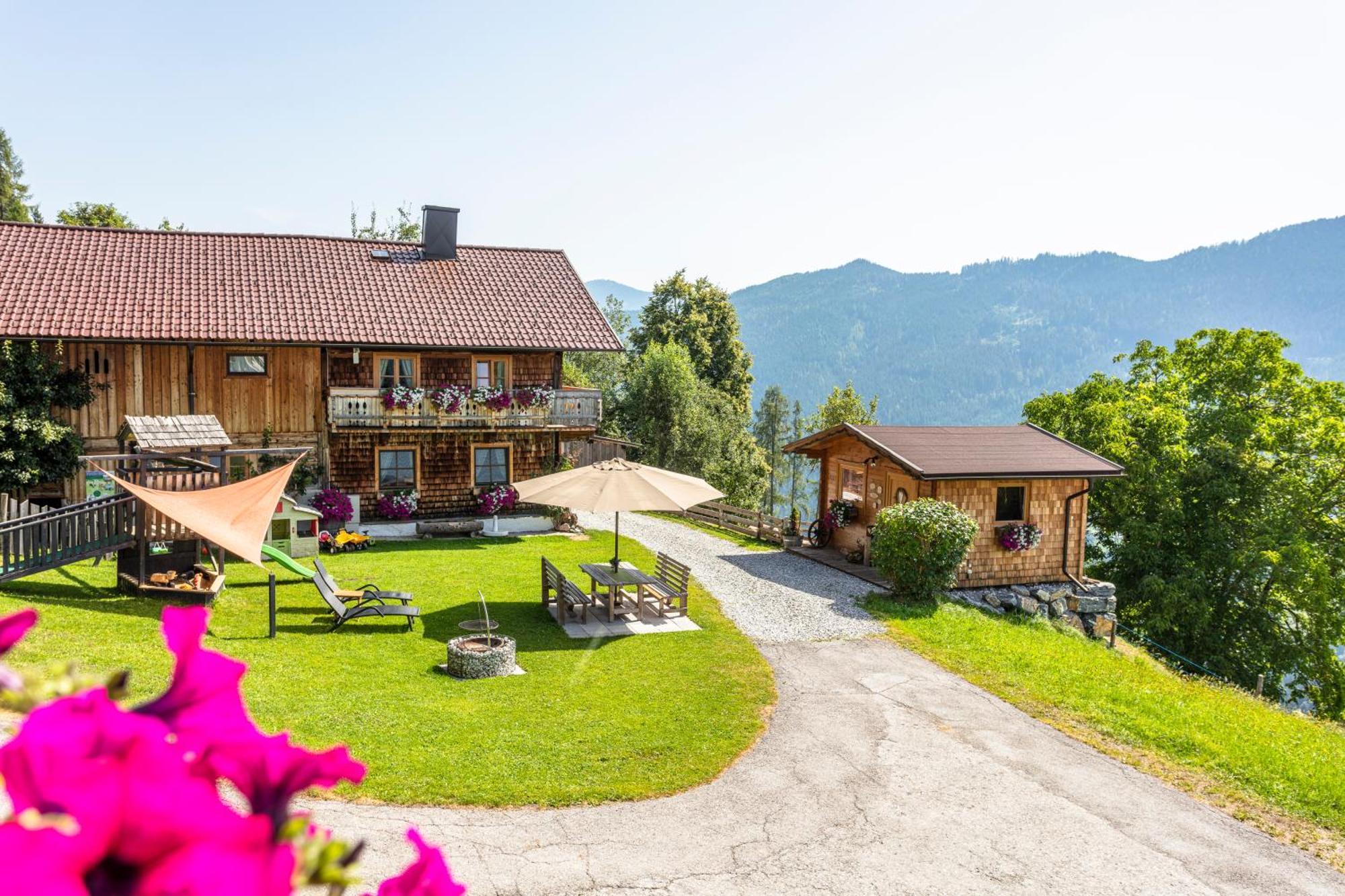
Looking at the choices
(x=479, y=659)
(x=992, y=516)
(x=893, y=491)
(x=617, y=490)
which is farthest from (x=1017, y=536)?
(x=479, y=659)

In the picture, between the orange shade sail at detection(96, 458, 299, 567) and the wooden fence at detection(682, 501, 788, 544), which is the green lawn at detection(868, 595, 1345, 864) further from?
the orange shade sail at detection(96, 458, 299, 567)

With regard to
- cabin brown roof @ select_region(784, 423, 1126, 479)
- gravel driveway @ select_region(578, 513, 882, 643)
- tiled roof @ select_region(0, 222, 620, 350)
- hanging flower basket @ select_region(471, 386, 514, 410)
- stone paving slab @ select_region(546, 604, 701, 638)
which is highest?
tiled roof @ select_region(0, 222, 620, 350)

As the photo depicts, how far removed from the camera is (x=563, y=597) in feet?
53.2

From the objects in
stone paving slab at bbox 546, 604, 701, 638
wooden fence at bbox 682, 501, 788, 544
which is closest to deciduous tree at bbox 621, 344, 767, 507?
wooden fence at bbox 682, 501, 788, 544

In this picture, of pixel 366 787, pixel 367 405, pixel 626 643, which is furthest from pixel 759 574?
pixel 366 787

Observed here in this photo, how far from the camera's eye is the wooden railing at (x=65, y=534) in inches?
546

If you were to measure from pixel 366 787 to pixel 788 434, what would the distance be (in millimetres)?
77849

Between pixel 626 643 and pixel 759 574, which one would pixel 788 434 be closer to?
pixel 759 574

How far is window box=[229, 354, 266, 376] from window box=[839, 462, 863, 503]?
15.8m

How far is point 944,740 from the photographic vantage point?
11758 mm

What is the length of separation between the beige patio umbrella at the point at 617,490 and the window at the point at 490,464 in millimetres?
8868

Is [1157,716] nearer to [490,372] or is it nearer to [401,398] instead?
[401,398]

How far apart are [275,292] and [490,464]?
7540 mm

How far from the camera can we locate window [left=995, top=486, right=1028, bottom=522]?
22312mm
